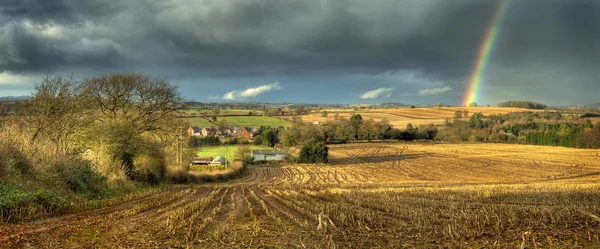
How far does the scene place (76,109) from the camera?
994 inches

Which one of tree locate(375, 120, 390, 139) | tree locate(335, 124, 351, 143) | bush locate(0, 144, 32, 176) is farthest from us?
tree locate(375, 120, 390, 139)

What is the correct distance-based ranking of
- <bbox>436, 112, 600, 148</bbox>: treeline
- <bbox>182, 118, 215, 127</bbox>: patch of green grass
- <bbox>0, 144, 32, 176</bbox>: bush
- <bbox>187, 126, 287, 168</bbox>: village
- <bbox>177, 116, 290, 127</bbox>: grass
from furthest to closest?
<bbox>177, 116, 290, 127</bbox>: grass → <bbox>182, 118, 215, 127</bbox>: patch of green grass → <bbox>436, 112, 600, 148</bbox>: treeline → <bbox>187, 126, 287, 168</bbox>: village → <bbox>0, 144, 32, 176</bbox>: bush

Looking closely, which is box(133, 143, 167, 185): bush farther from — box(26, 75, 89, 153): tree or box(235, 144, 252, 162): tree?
box(235, 144, 252, 162): tree

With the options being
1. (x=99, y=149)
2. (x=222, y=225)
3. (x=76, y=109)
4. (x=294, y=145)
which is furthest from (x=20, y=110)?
(x=294, y=145)

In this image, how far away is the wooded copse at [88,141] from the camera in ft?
50.4

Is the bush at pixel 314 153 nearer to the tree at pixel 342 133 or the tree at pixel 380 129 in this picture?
the tree at pixel 342 133

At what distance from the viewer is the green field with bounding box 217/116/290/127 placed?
384 feet

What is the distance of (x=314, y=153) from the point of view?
2904 inches

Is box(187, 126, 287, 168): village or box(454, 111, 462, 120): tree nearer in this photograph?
box(187, 126, 287, 168): village

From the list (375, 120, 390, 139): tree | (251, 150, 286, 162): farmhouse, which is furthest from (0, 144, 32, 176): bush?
(375, 120, 390, 139): tree

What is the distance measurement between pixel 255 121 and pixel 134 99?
87898 millimetres

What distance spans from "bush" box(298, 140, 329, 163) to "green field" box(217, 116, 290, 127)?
38880 millimetres

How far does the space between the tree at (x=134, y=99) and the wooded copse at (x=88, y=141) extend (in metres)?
0.09

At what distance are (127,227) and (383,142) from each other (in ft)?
360
